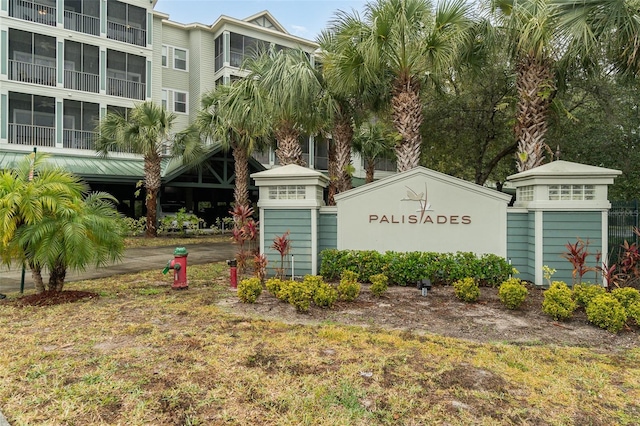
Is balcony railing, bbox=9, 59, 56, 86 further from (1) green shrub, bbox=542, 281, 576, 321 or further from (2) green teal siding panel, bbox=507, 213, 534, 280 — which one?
(1) green shrub, bbox=542, 281, 576, 321

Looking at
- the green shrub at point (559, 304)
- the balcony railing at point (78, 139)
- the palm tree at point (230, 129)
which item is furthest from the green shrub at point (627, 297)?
the balcony railing at point (78, 139)

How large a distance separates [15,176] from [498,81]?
13968 mm

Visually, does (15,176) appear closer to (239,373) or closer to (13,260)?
(13,260)

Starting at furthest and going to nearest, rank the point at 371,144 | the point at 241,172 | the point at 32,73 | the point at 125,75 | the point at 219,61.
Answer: the point at 219,61 → the point at 125,75 → the point at 371,144 → the point at 32,73 → the point at 241,172

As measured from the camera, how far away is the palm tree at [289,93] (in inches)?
401

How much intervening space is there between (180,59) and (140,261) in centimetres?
1801

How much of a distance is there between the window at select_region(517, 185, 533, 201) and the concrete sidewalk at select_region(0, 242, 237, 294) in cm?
878

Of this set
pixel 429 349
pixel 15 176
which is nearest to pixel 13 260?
pixel 15 176

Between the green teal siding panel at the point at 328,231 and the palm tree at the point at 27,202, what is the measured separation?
4.84m

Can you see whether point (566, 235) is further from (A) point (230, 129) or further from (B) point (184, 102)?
(B) point (184, 102)

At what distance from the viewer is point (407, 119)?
9.33 meters

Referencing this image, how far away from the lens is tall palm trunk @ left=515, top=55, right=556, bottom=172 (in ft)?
29.1

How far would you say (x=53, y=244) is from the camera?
19.0ft

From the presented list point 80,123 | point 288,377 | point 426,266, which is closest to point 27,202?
point 288,377
